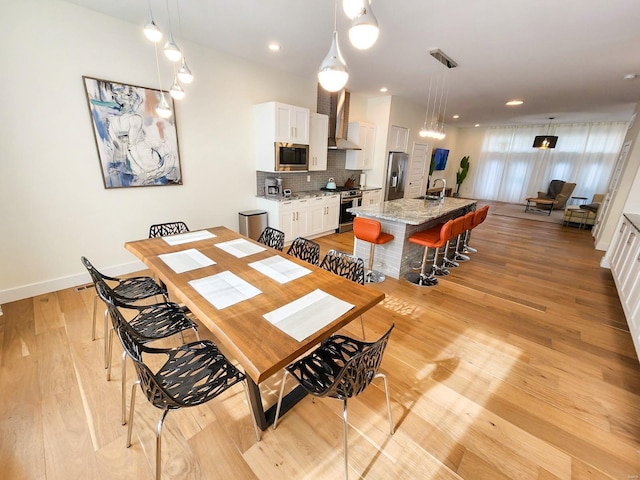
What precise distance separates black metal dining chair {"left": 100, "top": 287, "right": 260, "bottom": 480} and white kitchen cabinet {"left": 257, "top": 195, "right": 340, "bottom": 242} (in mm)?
2960

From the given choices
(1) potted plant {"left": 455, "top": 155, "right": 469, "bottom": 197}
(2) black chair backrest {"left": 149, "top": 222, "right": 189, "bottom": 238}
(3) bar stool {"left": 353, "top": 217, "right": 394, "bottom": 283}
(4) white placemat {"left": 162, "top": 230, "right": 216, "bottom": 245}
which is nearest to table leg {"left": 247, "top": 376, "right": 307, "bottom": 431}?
(4) white placemat {"left": 162, "top": 230, "right": 216, "bottom": 245}

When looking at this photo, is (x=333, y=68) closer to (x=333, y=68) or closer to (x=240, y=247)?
(x=333, y=68)

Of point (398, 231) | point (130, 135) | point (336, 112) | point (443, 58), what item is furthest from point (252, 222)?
point (443, 58)

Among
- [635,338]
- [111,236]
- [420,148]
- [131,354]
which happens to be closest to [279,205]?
[111,236]

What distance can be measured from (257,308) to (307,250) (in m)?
1.10

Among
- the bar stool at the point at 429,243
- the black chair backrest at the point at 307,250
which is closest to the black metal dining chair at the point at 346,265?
the black chair backrest at the point at 307,250

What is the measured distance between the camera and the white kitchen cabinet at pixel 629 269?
2.37 m

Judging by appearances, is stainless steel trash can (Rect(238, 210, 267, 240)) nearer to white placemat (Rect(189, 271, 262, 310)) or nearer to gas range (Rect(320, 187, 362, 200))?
gas range (Rect(320, 187, 362, 200))

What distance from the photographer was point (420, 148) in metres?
7.20

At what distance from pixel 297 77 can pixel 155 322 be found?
4.45 m

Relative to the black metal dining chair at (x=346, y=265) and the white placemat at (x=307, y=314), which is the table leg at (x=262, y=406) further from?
the black metal dining chair at (x=346, y=265)

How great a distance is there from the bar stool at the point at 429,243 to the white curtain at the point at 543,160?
8.24 metres

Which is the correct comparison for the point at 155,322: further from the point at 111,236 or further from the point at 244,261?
the point at 111,236

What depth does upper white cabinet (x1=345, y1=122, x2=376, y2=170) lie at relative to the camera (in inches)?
223
